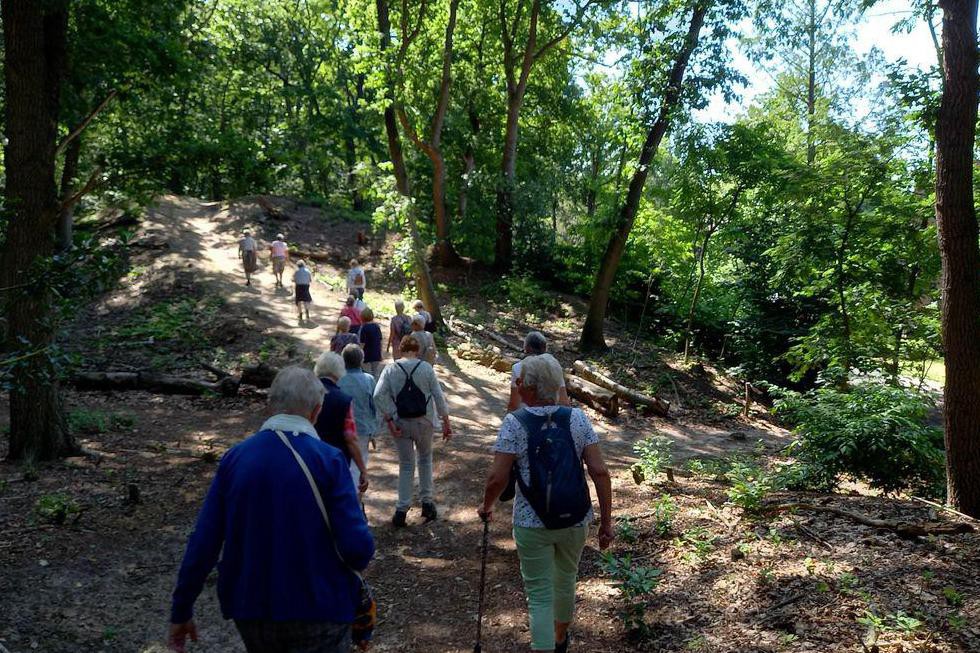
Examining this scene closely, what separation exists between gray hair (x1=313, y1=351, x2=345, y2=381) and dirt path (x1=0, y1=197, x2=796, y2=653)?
189 cm

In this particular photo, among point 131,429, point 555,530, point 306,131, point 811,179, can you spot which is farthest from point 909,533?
point 306,131

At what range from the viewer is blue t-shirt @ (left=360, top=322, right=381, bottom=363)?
1043 cm

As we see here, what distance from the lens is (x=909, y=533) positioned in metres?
5.27

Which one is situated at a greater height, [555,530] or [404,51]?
[404,51]

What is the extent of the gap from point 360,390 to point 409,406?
1.76ft

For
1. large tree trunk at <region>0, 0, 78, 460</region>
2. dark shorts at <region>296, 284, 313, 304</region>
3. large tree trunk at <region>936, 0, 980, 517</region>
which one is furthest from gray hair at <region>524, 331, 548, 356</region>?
dark shorts at <region>296, 284, 313, 304</region>

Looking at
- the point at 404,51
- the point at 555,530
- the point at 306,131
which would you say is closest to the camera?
the point at 555,530

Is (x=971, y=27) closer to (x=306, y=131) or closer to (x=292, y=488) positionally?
(x=292, y=488)

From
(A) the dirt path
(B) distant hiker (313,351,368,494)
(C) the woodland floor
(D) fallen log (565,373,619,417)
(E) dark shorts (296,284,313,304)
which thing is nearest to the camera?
(C) the woodland floor

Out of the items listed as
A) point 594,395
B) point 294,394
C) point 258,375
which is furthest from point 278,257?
point 294,394

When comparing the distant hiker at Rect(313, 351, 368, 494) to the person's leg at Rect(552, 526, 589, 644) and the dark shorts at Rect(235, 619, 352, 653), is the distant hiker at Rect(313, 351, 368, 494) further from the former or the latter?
the dark shorts at Rect(235, 619, 352, 653)

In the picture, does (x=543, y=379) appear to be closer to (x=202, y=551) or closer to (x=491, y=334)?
(x=202, y=551)

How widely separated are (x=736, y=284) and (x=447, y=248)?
10473 mm

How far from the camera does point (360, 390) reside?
6.48 meters
